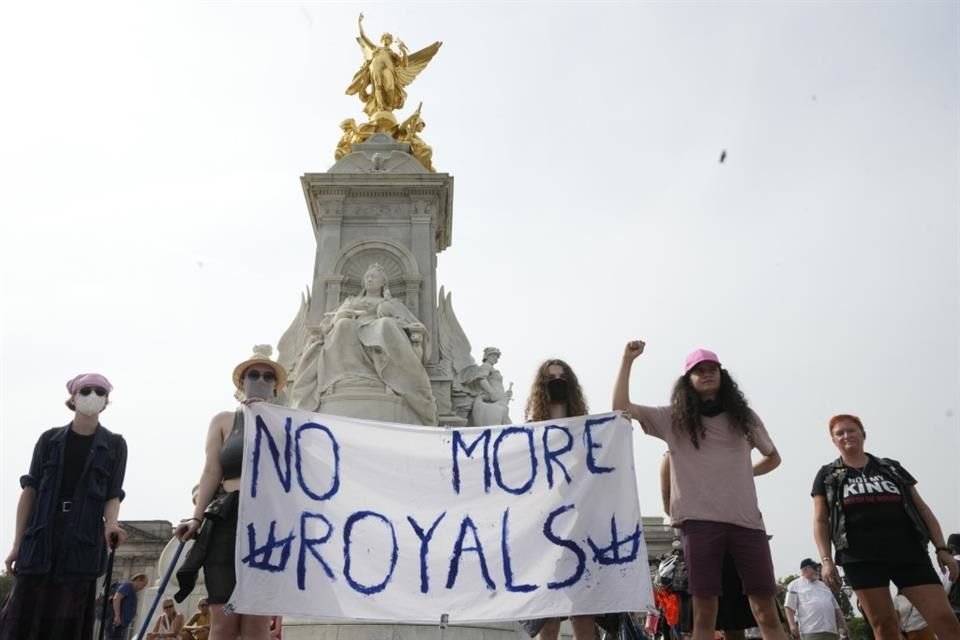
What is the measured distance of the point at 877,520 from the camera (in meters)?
5.52

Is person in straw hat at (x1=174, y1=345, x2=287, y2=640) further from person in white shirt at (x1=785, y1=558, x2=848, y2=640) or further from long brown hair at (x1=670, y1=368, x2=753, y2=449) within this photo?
person in white shirt at (x1=785, y1=558, x2=848, y2=640)

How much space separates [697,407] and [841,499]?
3.99 ft

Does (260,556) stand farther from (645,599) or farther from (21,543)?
(645,599)

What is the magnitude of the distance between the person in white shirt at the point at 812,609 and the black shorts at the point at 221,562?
272 inches

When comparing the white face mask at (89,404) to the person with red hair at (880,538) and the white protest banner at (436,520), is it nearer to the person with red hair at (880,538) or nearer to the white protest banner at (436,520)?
the white protest banner at (436,520)

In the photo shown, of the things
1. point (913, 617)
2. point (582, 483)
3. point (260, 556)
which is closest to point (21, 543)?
point (260, 556)

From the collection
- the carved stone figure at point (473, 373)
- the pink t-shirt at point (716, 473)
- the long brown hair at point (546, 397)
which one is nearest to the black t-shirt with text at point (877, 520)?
the pink t-shirt at point (716, 473)

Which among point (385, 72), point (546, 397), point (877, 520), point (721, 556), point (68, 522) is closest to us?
point (721, 556)

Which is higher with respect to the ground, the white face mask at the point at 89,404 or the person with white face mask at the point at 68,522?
the white face mask at the point at 89,404

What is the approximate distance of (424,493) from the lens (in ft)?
19.1

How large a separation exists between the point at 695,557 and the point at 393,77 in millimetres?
16016

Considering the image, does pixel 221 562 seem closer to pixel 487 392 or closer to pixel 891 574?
pixel 891 574

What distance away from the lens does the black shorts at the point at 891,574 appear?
5.39m

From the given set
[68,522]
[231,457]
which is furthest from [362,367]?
[68,522]
